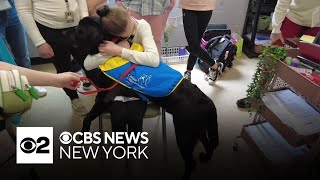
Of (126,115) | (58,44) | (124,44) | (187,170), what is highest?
(124,44)

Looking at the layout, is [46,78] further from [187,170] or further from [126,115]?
[187,170]

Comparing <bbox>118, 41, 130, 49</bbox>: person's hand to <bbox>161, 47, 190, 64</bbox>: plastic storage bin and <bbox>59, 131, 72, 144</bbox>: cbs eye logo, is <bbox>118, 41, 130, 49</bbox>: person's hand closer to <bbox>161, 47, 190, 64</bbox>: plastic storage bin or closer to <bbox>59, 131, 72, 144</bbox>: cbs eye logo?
<bbox>59, 131, 72, 144</bbox>: cbs eye logo

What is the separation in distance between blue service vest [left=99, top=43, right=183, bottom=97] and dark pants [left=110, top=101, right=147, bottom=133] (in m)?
0.11

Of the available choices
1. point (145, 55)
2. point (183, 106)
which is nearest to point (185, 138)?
point (183, 106)

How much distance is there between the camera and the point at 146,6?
191cm

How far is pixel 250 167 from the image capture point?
167 cm

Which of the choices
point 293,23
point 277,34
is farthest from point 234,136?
point 293,23

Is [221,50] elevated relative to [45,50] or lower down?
lower down

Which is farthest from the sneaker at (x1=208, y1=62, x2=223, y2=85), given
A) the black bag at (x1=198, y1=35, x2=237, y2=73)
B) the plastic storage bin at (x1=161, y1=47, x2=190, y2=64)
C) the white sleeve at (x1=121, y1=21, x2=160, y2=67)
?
the white sleeve at (x1=121, y1=21, x2=160, y2=67)

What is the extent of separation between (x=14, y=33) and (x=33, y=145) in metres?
1.09

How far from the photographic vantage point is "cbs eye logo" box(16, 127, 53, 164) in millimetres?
1430

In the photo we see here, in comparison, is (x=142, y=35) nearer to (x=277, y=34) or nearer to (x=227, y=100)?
(x=277, y=34)

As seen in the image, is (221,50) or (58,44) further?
(221,50)

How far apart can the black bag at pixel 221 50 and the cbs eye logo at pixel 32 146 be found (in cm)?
177
